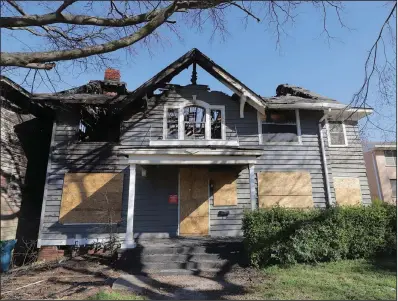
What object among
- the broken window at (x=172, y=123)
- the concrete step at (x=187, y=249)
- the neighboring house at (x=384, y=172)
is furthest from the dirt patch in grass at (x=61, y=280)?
the neighboring house at (x=384, y=172)

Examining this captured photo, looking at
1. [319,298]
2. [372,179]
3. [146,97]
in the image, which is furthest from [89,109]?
[372,179]

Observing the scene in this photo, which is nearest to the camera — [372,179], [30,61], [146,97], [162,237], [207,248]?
[30,61]

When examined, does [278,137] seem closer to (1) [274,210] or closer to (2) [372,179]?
(1) [274,210]

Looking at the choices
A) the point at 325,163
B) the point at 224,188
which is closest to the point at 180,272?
the point at 224,188

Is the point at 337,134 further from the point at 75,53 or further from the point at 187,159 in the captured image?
the point at 75,53

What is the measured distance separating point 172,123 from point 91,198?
13.0 feet

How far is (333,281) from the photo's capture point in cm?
579

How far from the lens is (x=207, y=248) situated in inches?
314

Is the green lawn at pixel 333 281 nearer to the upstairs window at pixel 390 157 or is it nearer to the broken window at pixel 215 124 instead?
the broken window at pixel 215 124

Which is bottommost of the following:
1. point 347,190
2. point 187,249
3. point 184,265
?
point 184,265

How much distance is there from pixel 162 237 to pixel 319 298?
5.68 meters

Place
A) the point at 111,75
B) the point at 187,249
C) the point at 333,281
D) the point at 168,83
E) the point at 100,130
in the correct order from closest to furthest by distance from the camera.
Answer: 1. the point at 333,281
2. the point at 187,249
3. the point at 168,83
4. the point at 100,130
5. the point at 111,75

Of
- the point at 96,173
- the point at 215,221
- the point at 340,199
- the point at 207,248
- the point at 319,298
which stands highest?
the point at 96,173

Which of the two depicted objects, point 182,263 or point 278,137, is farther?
point 278,137
